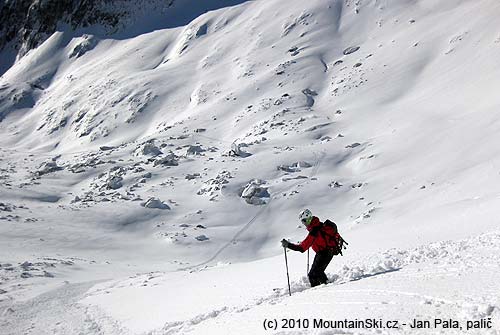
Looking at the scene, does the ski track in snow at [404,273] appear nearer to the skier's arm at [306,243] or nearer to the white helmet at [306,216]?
the skier's arm at [306,243]

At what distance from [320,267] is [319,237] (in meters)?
0.61

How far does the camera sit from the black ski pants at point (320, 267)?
9547 mm

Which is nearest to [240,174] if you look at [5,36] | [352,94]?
[352,94]

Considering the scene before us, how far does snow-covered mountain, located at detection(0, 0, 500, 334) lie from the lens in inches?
Result: 397

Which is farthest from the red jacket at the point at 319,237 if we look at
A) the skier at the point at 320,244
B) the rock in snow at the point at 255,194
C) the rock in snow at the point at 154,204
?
the rock in snow at the point at 154,204

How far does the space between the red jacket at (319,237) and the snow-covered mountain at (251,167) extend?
860 mm

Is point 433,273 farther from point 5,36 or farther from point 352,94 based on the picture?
point 5,36

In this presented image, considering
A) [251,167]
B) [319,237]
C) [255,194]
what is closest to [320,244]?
[319,237]

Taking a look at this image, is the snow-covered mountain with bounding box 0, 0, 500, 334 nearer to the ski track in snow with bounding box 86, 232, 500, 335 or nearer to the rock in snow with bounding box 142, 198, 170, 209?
the ski track in snow with bounding box 86, 232, 500, 335

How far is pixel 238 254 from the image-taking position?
35094 millimetres

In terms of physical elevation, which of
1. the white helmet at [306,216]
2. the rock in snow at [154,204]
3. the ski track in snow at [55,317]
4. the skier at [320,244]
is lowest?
the ski track in snow at [55,317]

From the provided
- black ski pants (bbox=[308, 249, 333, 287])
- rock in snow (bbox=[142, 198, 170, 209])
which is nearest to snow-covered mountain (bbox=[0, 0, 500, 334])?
rock in snow (bbox=[142, 198, 170, 209])

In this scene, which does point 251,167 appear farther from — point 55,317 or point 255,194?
point 55,317

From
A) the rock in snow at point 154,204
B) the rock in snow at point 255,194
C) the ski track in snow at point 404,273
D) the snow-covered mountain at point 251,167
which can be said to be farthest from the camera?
the rock in snow at point 154,204
